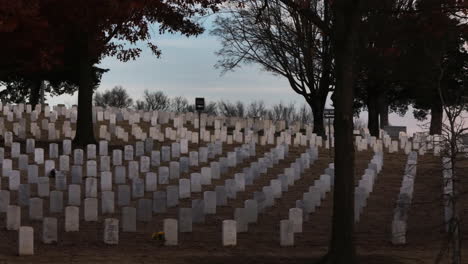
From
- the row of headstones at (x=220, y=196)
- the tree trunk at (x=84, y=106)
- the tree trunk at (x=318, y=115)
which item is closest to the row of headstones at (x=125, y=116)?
the tree trunk at (x=318, y=115)

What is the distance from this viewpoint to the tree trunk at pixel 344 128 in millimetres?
11195

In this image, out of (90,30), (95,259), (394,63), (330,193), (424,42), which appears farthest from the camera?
(394,63)

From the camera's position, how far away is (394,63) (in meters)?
37.8

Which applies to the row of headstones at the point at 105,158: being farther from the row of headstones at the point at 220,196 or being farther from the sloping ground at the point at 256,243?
the sloping ground at the point at 256,243

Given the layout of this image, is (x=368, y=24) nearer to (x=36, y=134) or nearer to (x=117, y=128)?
(x=117, y=128)

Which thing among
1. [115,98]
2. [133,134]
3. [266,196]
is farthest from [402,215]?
[115,98]

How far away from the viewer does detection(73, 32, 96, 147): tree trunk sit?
2698 cm

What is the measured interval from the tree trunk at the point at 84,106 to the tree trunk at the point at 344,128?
16.6 metres

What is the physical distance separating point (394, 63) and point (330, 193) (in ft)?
65.8

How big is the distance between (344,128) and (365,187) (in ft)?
23.5

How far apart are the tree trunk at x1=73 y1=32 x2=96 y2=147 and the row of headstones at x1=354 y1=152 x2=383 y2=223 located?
32.2 feet

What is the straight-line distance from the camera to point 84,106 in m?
27.7

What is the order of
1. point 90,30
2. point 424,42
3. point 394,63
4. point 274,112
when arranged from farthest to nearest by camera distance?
point 274,112
point 394,63
point 424,42
point 90,30

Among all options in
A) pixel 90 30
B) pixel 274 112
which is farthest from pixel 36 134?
pixel 274 112
